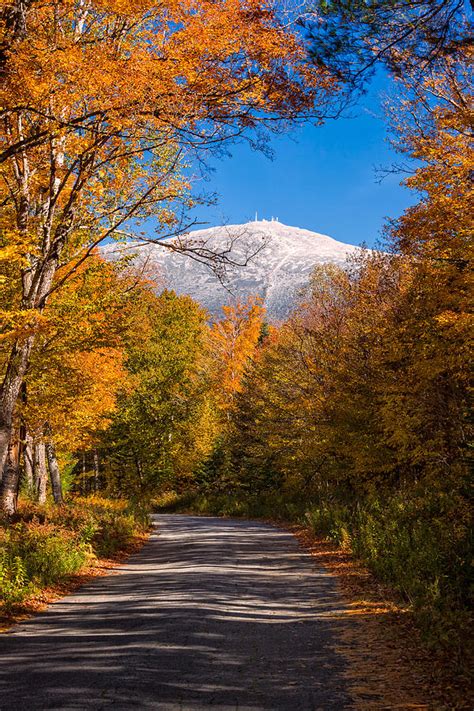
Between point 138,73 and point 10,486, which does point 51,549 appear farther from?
point 138,73

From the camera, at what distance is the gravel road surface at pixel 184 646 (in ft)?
15.4

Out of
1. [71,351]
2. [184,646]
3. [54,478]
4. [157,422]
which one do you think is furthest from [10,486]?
[157,422]

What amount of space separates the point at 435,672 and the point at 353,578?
203 inches

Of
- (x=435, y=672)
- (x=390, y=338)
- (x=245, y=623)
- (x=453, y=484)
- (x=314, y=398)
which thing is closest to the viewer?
(x=435, y=672)

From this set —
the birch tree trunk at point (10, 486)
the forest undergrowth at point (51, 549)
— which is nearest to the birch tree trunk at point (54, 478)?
the forest undergrowth at point (51, 549)

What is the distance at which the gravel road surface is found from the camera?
470 centimetres

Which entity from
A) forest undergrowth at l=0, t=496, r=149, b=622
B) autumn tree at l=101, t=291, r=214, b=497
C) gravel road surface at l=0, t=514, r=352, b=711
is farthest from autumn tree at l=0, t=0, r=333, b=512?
autumn tree at l=101, t=291, r=214, b=497

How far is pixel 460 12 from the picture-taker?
7.40 metres

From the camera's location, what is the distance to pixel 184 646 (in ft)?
19.8

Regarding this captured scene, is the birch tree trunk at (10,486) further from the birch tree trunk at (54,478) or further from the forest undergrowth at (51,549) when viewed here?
the birch tree trunk at (54,478)

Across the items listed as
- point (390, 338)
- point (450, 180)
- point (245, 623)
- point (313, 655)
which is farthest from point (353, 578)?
point (450, 180)

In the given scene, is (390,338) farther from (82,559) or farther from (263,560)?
(82,559)

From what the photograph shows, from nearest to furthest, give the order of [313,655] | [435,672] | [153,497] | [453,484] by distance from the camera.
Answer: [435,672] → [313,655] → [453,484] → [153,497]

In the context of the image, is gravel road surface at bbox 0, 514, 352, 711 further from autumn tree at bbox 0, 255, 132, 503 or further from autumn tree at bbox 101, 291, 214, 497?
autumn tree at bbox 101, 291, 214, 497
